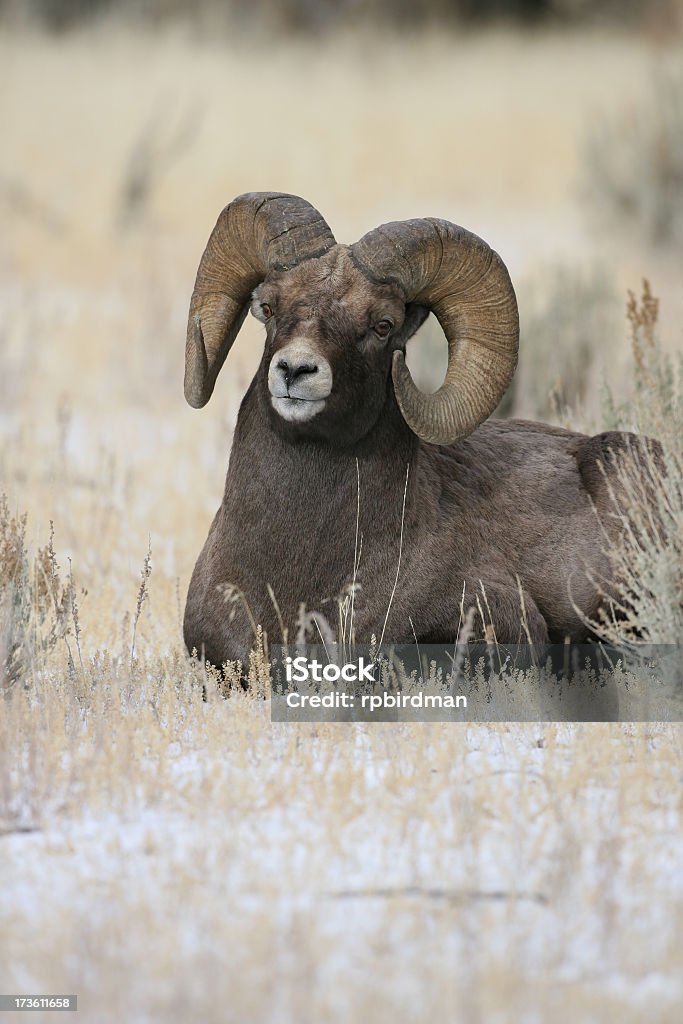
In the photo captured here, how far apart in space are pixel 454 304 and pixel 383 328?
0.47 meters

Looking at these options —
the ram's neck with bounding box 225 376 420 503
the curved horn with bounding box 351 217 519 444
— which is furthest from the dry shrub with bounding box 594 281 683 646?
the ram's neck with bounding box 225 376 420 503

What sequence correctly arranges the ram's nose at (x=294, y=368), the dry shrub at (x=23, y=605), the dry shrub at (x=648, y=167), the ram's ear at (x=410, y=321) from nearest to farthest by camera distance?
the ram's nose at (x=294, y=368) < the dry shrub at (x=23, y=605) < the ram's ear at (x=410, y=321) < the dry shrub at (x=648, y=167)

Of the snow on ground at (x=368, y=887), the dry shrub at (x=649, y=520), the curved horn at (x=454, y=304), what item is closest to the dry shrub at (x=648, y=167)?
the dry shrub at (x=649, y=520)

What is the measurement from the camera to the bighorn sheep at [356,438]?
678cm

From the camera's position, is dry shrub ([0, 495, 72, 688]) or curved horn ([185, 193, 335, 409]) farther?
curved horn ([185, 193, 335, 409])

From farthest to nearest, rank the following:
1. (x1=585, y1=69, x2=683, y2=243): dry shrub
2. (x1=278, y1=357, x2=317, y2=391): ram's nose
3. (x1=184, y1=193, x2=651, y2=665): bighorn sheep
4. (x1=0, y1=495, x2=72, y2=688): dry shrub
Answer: (x1=585, y1=69, x2=683, y2=243): dry shrub
(x1=184, y1=193, x2=651, y2=665): bighorn sheep
(x1=0, y1=495, x2=72, y2=688): dry shrub
(x1=278, y1=357, x2=317, y2=391): ram's nose

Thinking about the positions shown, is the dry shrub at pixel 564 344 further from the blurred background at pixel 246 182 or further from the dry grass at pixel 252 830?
the dry grass at pixel 252 830

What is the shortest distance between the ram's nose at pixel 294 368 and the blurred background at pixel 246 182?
7.98ft

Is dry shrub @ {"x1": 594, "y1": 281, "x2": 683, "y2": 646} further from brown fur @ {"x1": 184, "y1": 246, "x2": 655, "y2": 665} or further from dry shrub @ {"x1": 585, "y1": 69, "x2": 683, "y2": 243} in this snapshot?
dry shrub @ {"x1": 585, "y1": 69, "x2": 683, "y2": 243}

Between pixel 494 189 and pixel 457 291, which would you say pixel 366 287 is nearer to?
pixel 457 291

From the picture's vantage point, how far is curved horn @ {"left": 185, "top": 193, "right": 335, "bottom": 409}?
6.88 metres

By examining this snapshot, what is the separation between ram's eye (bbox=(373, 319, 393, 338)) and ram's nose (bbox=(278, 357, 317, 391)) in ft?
1.76

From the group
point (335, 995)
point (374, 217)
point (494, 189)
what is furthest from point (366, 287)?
point (494, 189)

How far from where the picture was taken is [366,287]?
679 cm
